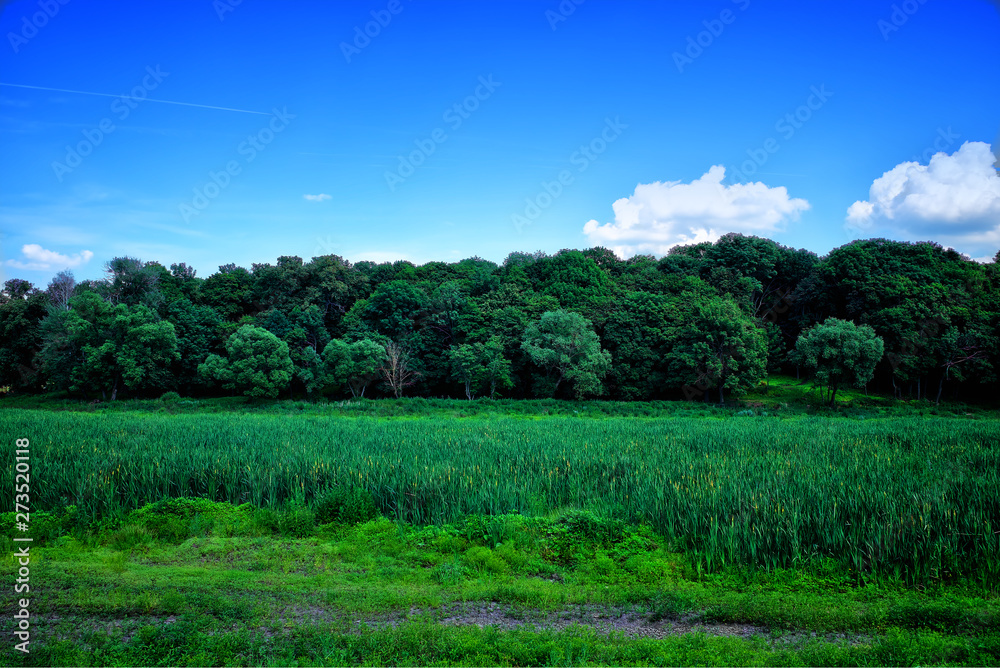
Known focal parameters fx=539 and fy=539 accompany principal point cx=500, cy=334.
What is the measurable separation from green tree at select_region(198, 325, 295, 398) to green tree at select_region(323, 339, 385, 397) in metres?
3.02

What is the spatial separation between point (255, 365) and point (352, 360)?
275 inches

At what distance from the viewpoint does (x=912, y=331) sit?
38750mm

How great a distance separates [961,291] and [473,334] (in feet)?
121

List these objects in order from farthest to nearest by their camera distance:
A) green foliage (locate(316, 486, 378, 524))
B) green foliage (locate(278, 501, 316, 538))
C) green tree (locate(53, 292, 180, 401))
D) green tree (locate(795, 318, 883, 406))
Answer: green tree (locate(53, 292, 180, 401)) → green tree (locate(795, 318, 883, 406)) → green foliage (locate(316, 486, 378, 524)) → green foliage (locate(278, 501, 316, 538))

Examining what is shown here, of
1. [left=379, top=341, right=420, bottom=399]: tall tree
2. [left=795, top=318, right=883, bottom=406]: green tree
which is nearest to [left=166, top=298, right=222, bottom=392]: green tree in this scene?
[left=379, top=341, right=420, bottom=399]: tall tree

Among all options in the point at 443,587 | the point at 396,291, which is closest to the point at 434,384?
the point at 396,291

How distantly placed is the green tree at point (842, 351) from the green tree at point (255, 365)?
37.6m

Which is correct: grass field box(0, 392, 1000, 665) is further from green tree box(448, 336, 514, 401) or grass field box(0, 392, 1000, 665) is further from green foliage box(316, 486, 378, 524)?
green tree box(448, 336, 514, 401)

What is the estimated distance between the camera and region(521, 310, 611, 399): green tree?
1537 inches

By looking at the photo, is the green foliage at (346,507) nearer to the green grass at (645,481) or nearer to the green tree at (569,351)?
the green grass at (645,481)

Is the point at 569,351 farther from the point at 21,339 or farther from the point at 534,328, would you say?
the point at 21,339

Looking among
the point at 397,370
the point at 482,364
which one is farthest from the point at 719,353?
the point at 397,370

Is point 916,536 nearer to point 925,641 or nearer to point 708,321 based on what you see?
point 925,641

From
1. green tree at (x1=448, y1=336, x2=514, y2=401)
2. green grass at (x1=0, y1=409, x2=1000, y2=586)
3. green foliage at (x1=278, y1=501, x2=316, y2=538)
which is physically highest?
green tree at (x1=448, y1=336, x2=514, y2=401)
